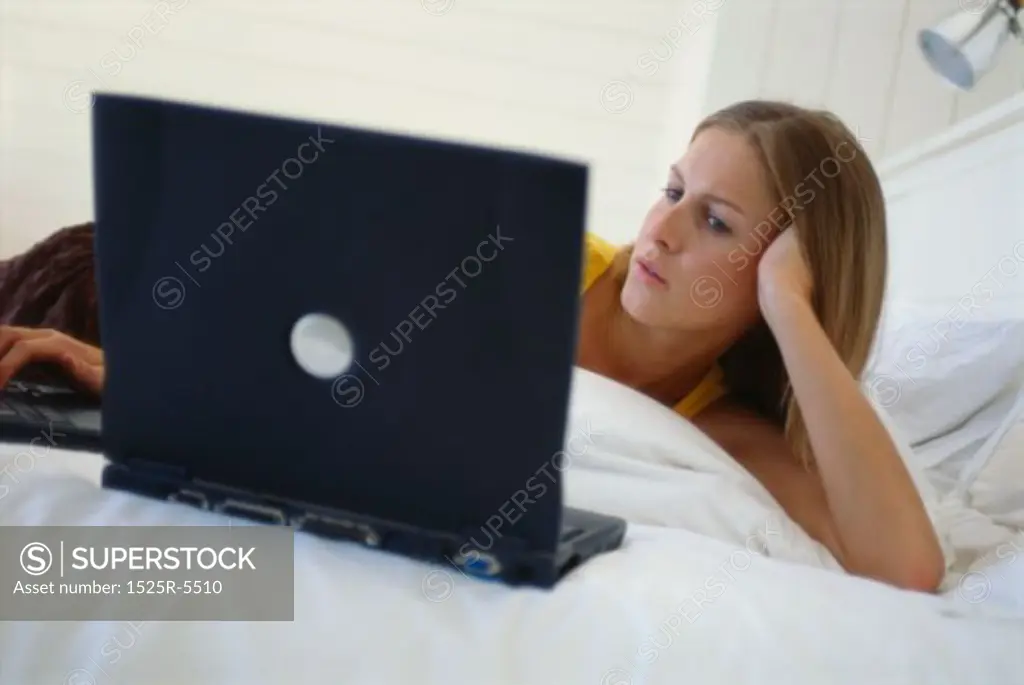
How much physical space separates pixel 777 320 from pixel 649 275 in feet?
0.58

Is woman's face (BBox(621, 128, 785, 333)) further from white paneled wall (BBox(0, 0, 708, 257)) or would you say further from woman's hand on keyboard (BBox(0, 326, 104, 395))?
white paneled wall (BBox(0, 0, 708, 257))

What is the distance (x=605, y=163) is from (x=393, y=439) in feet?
6.48

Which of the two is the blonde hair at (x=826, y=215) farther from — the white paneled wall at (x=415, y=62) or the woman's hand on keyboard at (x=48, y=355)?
the white paneled wall at (x=415, y=62)

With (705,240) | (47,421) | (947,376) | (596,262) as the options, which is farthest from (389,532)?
(947,376)

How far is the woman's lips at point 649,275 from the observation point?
1084 millimetres

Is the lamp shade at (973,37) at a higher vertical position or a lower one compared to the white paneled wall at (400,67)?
higher

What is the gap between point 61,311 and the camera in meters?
1.09

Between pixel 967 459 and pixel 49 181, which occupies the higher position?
pixel 967 459

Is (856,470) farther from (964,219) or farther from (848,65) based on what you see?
(848,65)

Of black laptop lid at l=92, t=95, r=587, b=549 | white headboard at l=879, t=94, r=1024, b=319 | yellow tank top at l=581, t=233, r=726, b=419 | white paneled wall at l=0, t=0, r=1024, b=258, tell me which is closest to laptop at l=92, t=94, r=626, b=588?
black laptop lid at l=92, t=95, r=587, b=549

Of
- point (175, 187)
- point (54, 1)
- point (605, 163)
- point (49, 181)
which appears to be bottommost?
point (49, 181)

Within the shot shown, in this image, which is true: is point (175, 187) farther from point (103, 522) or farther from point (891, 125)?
point (891, 125)

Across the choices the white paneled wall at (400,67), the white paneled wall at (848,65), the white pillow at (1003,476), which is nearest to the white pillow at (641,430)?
the white pillow at (1003,476)

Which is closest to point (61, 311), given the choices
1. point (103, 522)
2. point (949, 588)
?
point (103, 522)
